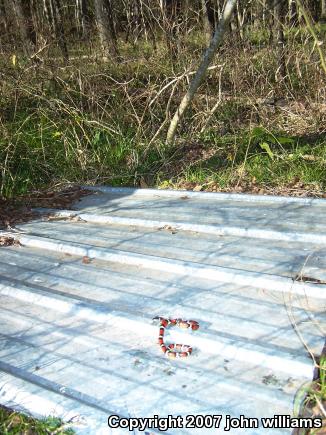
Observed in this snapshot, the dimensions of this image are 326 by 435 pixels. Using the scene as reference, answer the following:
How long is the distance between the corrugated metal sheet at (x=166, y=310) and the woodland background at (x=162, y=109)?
138 centimetres

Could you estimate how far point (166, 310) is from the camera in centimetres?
249

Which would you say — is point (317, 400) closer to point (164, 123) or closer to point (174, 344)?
point (174, 344)

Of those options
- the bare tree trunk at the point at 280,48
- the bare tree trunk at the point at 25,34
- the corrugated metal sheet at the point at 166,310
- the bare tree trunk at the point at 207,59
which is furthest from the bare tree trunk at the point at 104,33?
the corrugated metal sheet at the point at 166,310

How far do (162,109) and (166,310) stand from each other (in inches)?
198

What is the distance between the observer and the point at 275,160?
528 centimetres

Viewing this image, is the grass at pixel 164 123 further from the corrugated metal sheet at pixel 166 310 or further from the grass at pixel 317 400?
the grass at pixel 317 400

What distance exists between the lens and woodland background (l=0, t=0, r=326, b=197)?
5.38 meters

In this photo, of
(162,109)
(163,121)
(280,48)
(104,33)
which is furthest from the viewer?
(104,33)

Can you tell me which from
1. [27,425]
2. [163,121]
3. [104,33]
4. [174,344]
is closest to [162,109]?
[163,121]

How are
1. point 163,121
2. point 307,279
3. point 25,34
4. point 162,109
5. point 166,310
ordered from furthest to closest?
point 25,34
point 162,109
point 163,121
point 307,279
point 166,310

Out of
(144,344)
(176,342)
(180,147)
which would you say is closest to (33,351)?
(144,344)

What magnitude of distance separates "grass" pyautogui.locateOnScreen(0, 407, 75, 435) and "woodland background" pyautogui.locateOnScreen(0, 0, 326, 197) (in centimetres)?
324

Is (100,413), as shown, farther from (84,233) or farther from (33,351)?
(84,233)

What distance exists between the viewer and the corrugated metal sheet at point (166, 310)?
6.29 ft
